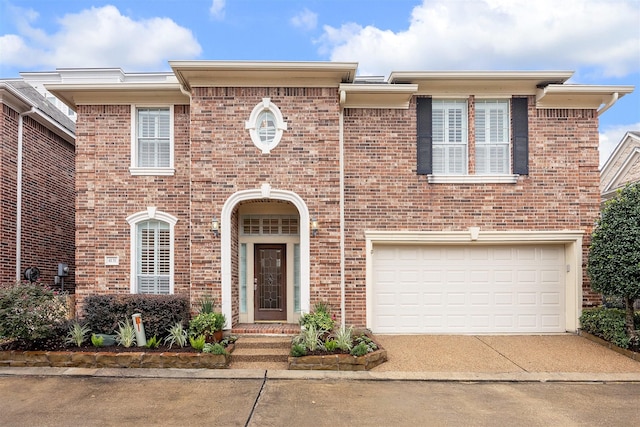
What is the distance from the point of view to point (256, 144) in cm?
955

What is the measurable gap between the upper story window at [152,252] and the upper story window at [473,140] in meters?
5.84

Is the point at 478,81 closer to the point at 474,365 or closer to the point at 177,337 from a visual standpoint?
the point at 474,365

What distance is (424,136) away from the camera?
10.2 metres

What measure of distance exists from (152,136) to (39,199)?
13.2ft

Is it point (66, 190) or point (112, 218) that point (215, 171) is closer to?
point (112, 218)

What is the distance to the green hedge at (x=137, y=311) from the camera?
347 inches

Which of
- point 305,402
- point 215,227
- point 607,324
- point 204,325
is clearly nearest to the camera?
point 305,402

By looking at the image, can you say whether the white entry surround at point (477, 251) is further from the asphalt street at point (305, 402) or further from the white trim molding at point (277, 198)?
the asphalt street at point (305, 402)

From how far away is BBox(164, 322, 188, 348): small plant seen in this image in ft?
27.6

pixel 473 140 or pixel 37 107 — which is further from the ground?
pixel 37 107

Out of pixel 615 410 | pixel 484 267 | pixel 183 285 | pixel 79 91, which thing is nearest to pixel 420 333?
pixel 484 267

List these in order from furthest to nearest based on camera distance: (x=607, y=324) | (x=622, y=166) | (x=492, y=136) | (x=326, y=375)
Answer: (x=622, y=166), (x=492, y=136), (x=607, y=324), (x=326, y=375)

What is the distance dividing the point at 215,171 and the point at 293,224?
224 cm

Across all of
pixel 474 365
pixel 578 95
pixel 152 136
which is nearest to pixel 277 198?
pixel 152 136
